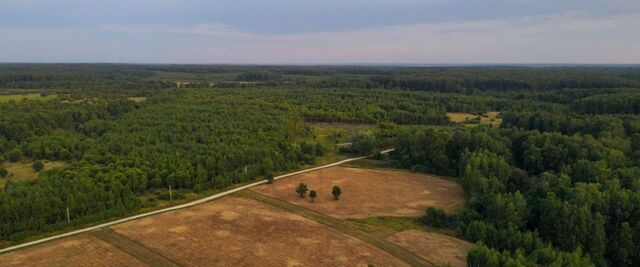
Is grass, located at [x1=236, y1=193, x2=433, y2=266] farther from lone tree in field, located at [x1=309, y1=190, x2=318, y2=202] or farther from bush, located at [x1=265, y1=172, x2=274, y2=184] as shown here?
bush, located at [x1=265, y1=172, x2=274, y2=184]

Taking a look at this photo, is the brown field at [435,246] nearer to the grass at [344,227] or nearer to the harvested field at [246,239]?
the grass at [344,227]

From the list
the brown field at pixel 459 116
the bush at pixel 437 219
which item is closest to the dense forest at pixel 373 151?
the bush at pixel 437 219

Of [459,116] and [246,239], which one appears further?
[459,116]

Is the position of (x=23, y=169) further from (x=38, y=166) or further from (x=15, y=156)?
(x=15, y=156)

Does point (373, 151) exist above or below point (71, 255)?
above

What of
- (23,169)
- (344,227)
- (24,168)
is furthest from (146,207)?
(24,168)

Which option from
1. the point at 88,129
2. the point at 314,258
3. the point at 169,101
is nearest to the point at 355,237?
the point at 314,258

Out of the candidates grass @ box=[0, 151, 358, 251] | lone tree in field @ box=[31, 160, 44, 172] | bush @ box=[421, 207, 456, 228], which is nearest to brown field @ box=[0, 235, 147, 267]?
grass @ box=[0, 151, 358, 251]

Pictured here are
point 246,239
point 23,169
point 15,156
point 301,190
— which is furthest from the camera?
point 15,156
